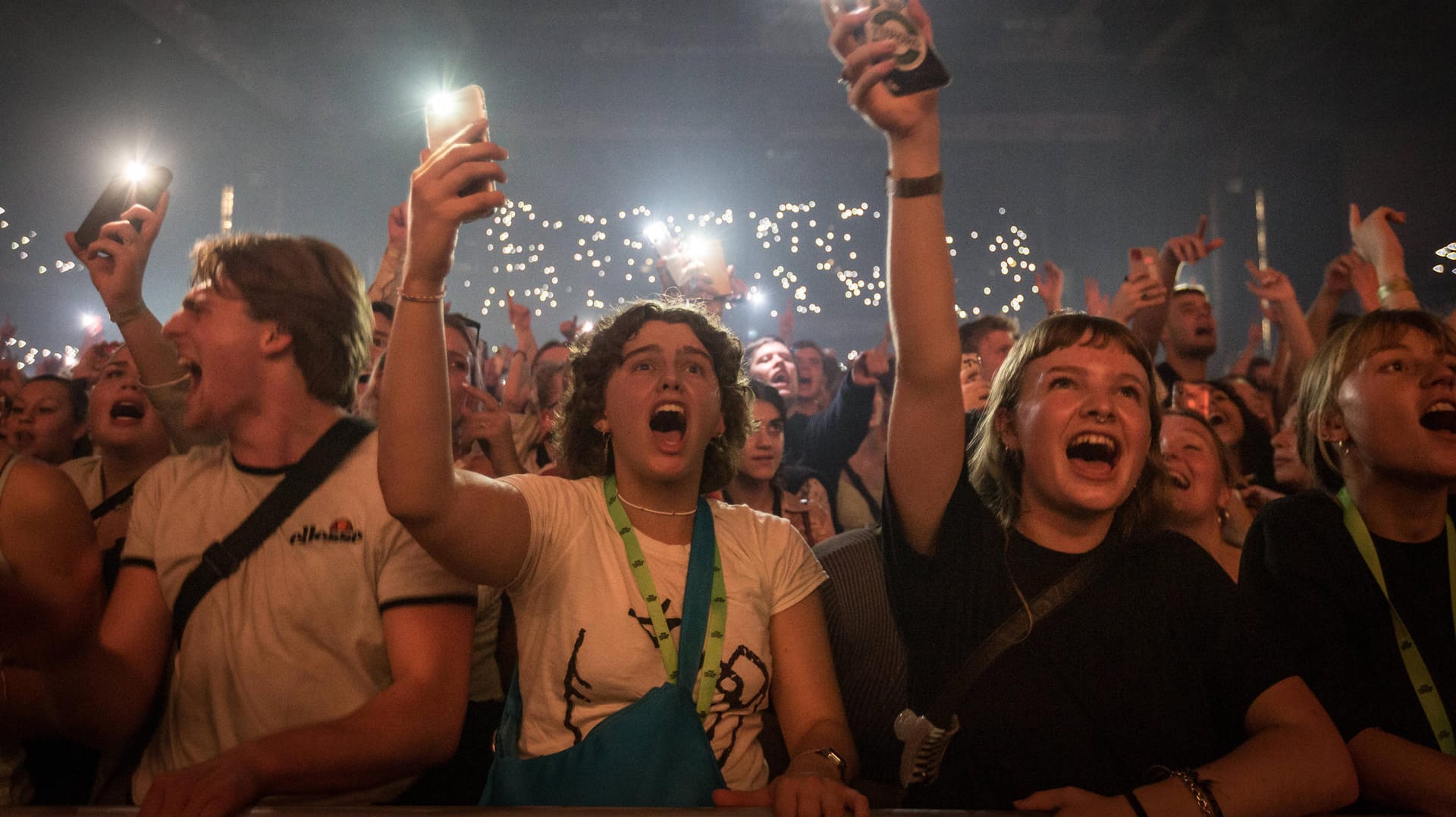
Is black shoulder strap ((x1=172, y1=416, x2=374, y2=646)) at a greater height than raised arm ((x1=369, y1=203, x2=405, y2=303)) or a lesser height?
lesser

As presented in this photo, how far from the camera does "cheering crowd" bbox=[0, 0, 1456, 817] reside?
151 centimetres

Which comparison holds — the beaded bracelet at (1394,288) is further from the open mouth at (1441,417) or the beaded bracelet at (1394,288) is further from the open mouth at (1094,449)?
the open mouth at (1094,449)

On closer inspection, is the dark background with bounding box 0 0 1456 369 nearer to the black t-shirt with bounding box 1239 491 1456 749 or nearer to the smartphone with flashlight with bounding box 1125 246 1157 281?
the smartphone with flashlight with bounding box 1125 246 1157 281

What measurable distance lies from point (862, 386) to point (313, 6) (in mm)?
10409

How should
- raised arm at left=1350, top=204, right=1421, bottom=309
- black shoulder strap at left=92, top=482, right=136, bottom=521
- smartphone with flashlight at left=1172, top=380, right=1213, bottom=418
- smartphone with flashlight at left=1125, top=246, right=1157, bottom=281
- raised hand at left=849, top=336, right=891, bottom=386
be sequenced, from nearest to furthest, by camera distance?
black shoulder strap at left=92, top=482, right=136, bottom=521 < raised arm at left=1350, top=204, right=1421, bottom=309 < smartphone with flashlight at left=1125, top=246, right=1157, bottom=281 < smartphone with flashlight at left=1172, top=380, right=1213, bottom=418 < raised hand at left=849, top=336, right=891, bottom=386

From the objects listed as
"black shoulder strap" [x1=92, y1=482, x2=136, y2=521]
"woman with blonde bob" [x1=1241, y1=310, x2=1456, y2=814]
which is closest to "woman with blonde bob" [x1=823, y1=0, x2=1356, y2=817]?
"woman with blonde bob" [x1=1241, y1=310, x2=1456, y2=814]

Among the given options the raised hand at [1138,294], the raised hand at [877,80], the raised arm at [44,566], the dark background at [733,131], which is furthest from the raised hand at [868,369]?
the dark background at [733,131]

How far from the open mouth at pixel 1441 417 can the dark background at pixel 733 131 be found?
565 centimetres

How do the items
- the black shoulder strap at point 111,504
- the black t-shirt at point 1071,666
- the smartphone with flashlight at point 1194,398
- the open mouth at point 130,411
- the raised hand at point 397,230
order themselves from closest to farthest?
the black t-shirt at point 1071,666
the black shoulder strap at point 111,504
the open mouth at point 130,411
the raised hand at point 397,230
the smartphone with flashlight at point 1194,398

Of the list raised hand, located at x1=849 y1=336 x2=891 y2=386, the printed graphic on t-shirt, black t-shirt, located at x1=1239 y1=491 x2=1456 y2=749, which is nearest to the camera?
the printed graphic on t-shirt

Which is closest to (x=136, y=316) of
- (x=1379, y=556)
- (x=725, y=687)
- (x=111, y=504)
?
(x=111, y=504)

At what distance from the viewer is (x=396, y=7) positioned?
38.6 ft

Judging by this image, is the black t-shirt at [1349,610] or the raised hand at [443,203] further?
the black t-shirt at [1349,610]

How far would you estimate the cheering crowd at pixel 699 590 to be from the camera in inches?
59.6
